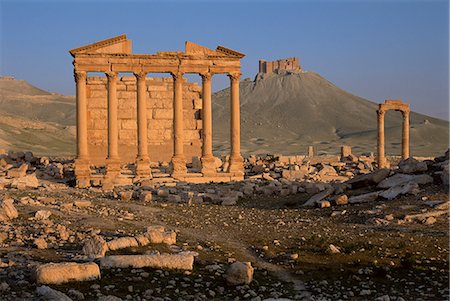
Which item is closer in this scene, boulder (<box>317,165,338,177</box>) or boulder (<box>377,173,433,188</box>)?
boulder (<box>377,173,433,188</box>)

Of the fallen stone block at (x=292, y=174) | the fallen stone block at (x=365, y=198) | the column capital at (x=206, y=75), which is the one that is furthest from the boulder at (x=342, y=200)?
the column capital at (x=206, y=75)

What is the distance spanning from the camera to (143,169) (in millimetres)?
31109

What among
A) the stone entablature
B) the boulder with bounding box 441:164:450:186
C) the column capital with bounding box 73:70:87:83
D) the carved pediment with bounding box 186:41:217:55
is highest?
the stone entablature

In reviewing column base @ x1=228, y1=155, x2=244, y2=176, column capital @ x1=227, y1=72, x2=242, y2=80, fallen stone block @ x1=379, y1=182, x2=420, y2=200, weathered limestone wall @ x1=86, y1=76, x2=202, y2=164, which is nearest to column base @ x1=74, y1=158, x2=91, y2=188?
weathered limestone wall @ x1=86, y1=76, x2=202, y2=164

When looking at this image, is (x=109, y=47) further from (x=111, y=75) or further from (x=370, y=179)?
(x=370, y=179)

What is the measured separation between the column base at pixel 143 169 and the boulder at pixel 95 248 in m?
19.0

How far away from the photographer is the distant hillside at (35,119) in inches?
2830

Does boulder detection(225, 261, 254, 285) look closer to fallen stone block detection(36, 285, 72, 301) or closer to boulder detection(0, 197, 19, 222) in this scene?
fallen stone block detection(36, 285, 72, 301)

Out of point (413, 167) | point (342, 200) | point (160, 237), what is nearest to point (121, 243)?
point (160, 237)

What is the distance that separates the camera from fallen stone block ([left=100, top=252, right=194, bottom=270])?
1041cm

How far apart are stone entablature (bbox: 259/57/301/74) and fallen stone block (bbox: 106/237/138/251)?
500ft

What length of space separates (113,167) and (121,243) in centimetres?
1910

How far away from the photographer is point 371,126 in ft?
404

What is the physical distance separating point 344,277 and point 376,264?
107 cm
